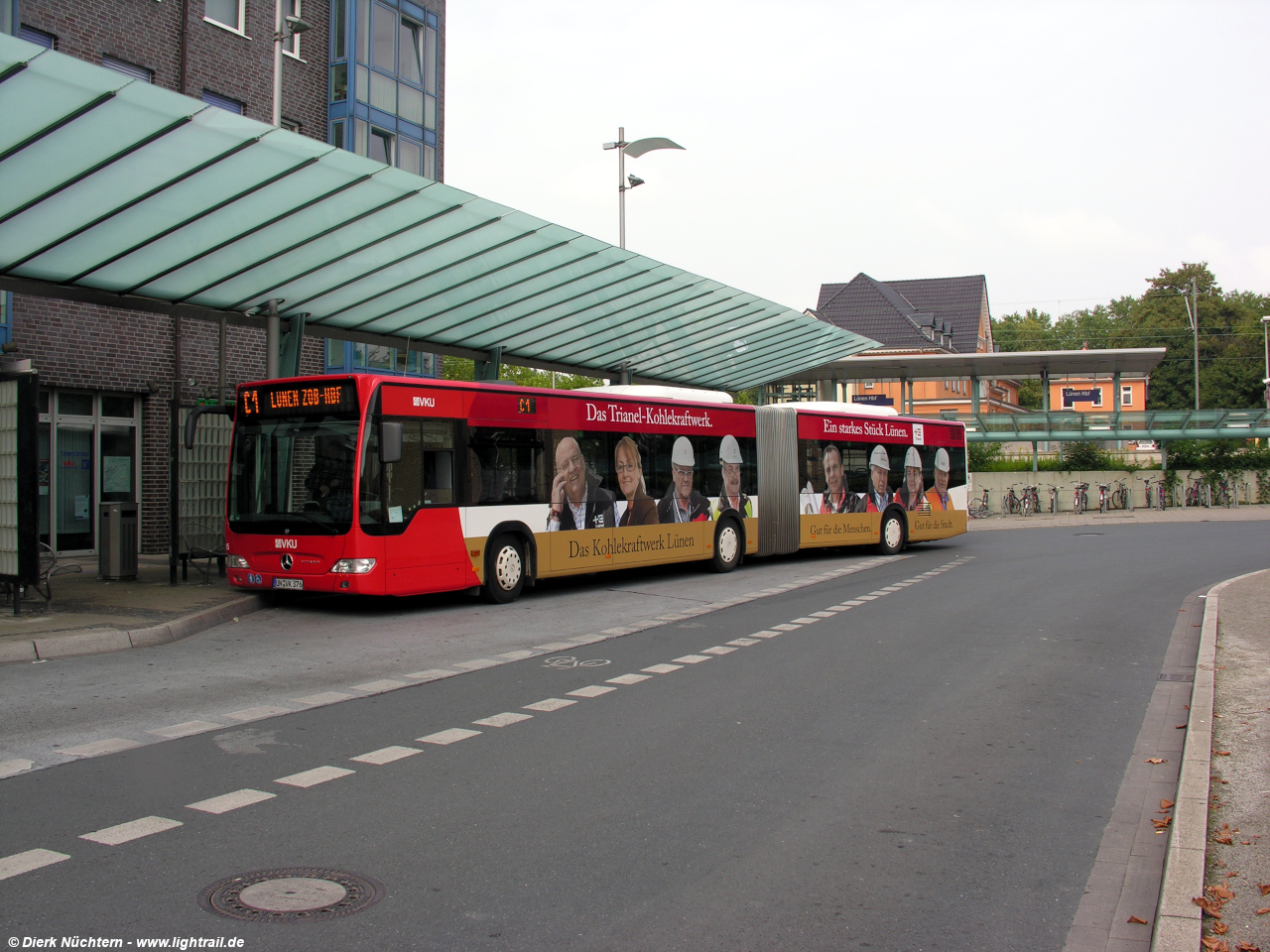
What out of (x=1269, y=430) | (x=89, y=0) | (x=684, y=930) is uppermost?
(x=89, y=0)

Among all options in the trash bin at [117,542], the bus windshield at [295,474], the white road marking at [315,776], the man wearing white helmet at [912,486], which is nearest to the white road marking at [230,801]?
the white road marking at [315,776]

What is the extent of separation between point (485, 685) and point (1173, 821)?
5176mm

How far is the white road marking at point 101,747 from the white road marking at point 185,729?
22cm

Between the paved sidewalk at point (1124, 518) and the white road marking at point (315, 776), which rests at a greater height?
the paved sidewalk at point (1124, 518)

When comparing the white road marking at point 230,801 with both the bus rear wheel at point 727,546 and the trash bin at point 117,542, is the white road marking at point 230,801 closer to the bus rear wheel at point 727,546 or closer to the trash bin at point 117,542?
the trash bin at point 117,542

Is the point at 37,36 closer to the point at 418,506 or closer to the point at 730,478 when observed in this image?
the point at 418,506

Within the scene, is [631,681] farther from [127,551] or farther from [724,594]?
[127,551]

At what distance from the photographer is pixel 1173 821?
4.96 metres

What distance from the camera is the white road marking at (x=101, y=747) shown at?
6.42 metres

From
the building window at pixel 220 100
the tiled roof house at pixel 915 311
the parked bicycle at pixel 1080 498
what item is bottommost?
the parked bicycle at pixel 1080 498

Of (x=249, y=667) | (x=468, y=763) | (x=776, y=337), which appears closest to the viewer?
(x=468, y=763)

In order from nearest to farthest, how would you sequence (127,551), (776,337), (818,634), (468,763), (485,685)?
1. (468,763)
2. (485,685)
3. (818,634)
4. (127,551)
5. (776,337)

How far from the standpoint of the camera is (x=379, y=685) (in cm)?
867

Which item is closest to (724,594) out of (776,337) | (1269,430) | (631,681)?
(631,681)
